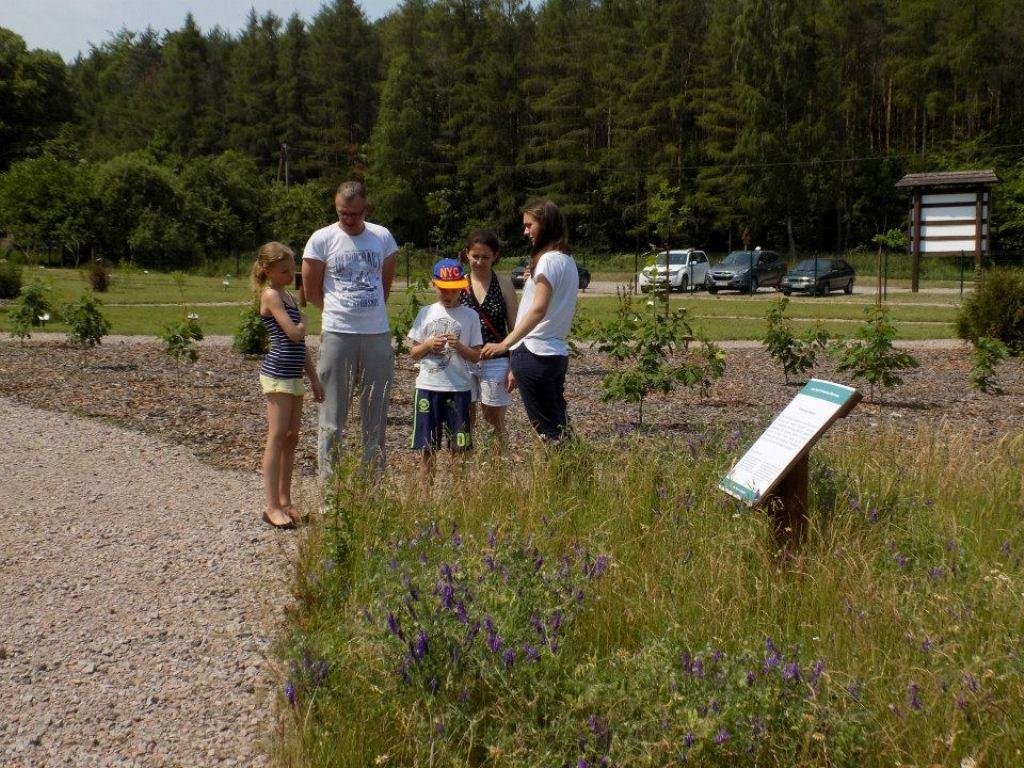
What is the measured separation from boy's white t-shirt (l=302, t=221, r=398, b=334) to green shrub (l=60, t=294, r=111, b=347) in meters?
9.53

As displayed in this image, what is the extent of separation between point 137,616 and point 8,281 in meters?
26.5

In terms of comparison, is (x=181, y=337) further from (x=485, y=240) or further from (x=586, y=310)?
(x=586, y=310)

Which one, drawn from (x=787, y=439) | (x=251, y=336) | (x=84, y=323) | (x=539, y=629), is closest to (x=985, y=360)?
(x=787, y=439)

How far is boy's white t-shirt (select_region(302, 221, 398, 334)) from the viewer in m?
5.95

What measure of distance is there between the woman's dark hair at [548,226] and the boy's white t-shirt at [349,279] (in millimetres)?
833

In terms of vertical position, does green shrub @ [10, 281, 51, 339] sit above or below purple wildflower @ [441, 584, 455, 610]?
above

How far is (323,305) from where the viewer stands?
19.8 feet

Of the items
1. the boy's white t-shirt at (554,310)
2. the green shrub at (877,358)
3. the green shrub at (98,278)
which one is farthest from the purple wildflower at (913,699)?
the green shrub at (98,278)

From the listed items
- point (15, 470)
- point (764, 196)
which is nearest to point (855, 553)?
point (15, 470)

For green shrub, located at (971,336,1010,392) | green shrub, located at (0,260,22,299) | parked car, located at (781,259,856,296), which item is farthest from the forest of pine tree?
green shrub, located at (971,336,1010,392)

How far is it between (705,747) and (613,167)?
63746 mm

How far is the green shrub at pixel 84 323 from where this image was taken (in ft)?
47.6

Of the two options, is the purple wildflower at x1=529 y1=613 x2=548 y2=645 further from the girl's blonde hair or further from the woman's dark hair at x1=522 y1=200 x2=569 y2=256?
the girl's blonde hair

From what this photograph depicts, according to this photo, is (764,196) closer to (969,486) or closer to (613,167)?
(613,167)
